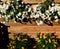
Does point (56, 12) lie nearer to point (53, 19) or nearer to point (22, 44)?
point (53, 19)

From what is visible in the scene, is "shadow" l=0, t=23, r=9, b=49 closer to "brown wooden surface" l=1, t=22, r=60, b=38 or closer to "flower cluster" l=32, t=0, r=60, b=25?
"brown wooden surface" l=1, t=22, r=60, b=38

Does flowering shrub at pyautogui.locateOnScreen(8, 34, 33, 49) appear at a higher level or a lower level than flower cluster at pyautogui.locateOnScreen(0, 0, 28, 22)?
lower

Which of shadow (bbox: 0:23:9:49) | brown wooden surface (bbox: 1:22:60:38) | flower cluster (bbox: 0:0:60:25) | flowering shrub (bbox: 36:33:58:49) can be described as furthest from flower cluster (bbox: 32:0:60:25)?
shadow (bbox: 0:23:9:49)

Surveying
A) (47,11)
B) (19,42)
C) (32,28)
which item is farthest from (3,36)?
(47,11)

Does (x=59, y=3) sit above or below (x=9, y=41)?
above

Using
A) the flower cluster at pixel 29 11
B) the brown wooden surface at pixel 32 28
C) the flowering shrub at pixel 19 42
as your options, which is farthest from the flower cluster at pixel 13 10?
the flowering shrub at pixel 19 42

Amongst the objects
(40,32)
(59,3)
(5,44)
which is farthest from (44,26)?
(5,44)
